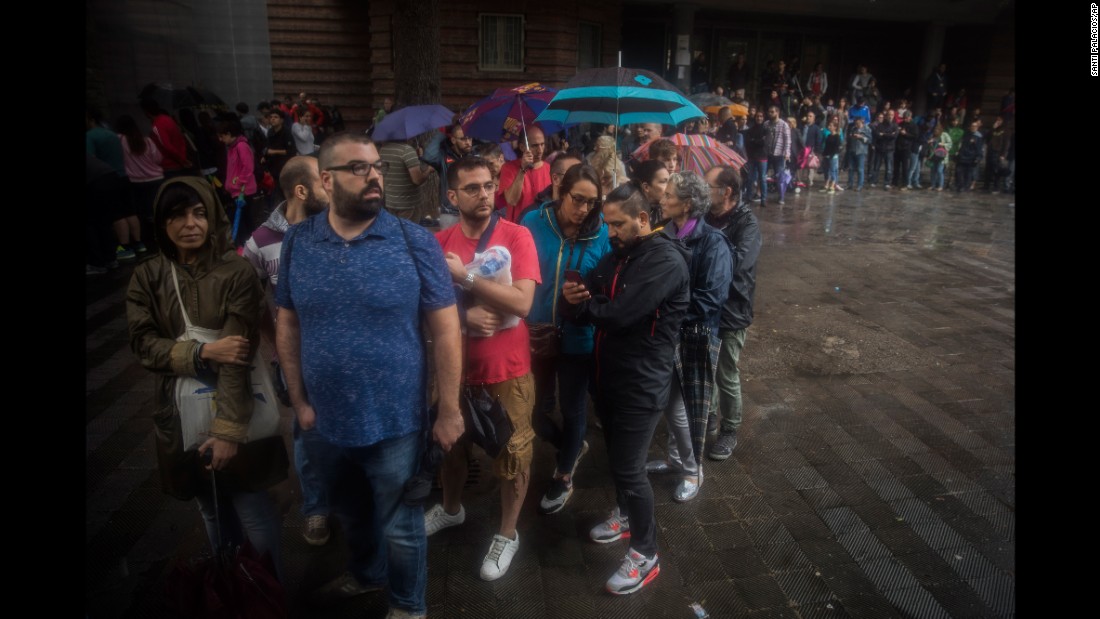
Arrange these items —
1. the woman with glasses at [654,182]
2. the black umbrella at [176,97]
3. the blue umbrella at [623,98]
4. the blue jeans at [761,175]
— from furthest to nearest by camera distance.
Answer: the blue jeans at [761,175] < the black umbrella at [176,97] < the blue umbrella at [623,98] < the woman with glasses at [654,182]

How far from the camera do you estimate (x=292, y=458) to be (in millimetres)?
4414

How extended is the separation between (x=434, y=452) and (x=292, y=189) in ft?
5.70

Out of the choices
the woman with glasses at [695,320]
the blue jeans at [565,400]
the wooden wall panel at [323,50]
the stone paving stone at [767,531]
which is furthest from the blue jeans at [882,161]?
the blue jeans at [565,400]

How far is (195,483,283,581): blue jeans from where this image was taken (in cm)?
277

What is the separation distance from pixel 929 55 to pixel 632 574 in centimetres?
2335

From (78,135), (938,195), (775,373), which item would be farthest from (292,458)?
(938,195)

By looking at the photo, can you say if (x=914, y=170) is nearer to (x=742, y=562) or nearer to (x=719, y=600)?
(x=742, y=562)

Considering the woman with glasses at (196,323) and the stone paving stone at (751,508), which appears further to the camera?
the stone paving stone at (751,508)

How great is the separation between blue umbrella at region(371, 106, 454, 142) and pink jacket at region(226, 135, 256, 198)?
12.4 feet

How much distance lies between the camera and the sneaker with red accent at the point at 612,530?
3.54 meters

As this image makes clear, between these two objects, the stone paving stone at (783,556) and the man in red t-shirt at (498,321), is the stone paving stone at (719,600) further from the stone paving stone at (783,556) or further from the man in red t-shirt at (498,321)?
the man in red t-shirt at (498,321)

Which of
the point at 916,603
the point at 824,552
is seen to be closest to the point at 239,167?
the point at 824,552

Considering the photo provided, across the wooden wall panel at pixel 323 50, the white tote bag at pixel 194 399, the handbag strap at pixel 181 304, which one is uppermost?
the wooden wall panel at pixel 323 50

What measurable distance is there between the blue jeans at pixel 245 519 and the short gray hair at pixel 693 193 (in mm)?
2553
